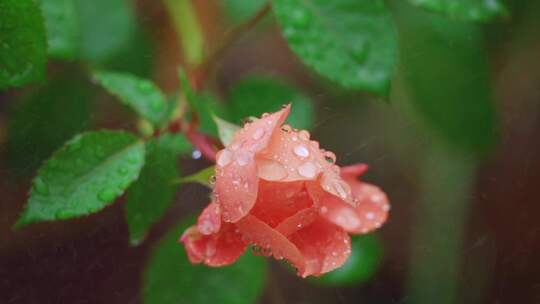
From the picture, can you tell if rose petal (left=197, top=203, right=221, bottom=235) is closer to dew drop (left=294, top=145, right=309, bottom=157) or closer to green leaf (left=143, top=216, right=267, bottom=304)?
dew drop (left=294, top=145, right=309, bottom=157)

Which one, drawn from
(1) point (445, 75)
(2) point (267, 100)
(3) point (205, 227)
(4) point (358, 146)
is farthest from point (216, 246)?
(4) point (358, 146)

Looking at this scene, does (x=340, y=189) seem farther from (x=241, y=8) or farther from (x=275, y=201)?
(x=241, y=8)

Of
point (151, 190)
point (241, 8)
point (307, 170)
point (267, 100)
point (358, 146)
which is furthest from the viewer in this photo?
point (358, 146)

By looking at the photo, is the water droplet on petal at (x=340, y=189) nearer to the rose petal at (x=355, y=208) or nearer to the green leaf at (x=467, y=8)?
the rose petal at (x=355, y=208)

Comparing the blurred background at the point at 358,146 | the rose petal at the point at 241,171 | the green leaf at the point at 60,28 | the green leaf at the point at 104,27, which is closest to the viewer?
the rose petal at the point at 241,171

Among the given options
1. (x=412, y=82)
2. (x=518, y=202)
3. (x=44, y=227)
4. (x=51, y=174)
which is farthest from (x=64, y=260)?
(x=518, y=202)

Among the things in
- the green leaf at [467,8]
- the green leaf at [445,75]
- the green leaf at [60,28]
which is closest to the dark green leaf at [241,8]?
the green leaf at [445,75]

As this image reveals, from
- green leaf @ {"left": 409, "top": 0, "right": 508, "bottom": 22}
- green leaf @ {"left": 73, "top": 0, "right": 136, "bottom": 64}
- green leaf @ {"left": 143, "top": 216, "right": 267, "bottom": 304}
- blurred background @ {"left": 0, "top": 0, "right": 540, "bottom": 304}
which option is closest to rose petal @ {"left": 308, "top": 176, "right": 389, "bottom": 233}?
blurred background @ {"left": 0, "top": 0, "right": 540, "bottom": 304}

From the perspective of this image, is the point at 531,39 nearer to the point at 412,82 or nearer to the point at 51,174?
the point at 412,82
